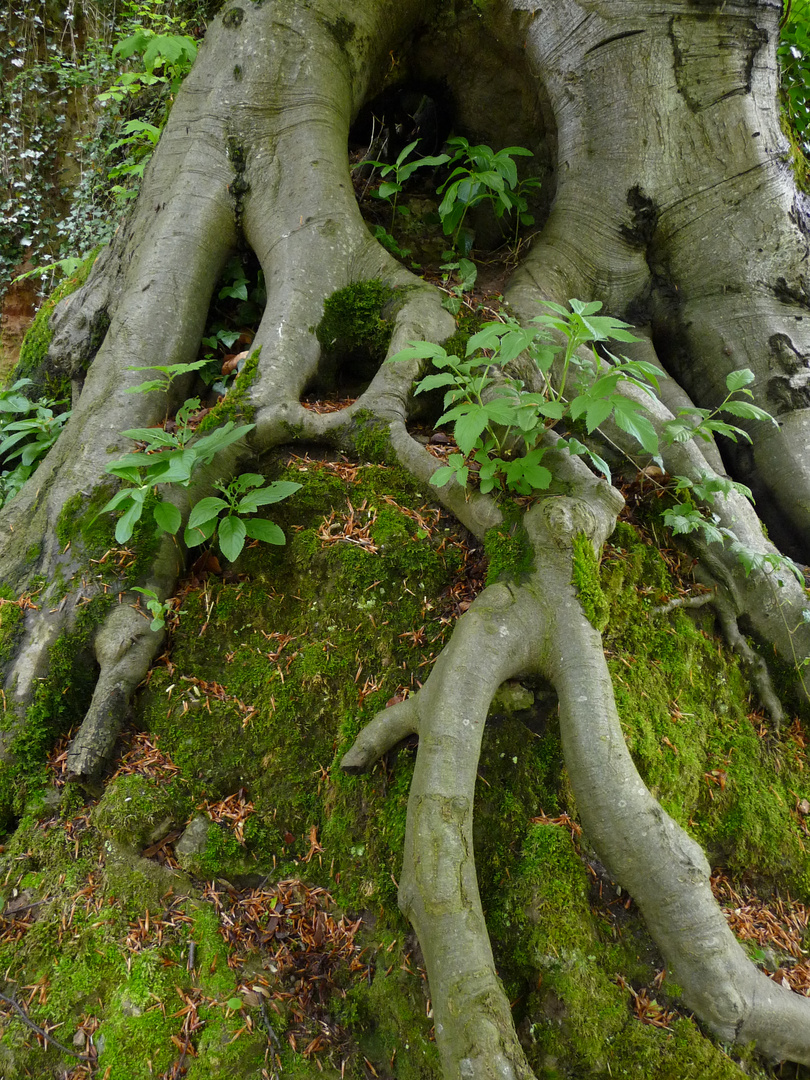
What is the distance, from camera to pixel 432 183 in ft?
15.8

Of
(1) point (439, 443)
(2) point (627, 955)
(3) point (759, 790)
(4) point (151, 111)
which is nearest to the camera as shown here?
(2) point (627, 955)

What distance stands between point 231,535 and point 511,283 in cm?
246

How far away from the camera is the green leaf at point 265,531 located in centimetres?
266

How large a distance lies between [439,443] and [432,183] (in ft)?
9.22

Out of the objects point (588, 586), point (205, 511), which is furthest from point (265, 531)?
point (588, 586)

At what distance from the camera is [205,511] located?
2646 mm

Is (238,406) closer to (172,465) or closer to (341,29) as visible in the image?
(172,465)

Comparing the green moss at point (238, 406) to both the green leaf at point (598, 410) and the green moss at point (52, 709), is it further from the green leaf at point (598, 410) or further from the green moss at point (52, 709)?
the green leaf at point (598, 410)

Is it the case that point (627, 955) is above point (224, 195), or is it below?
below

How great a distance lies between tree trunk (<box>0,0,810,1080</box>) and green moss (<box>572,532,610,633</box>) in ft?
0.11

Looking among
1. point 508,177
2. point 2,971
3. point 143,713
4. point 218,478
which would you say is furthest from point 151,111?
point 2,971

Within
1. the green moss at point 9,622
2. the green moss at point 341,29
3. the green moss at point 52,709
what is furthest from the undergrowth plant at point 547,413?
the green moss at point 341,29

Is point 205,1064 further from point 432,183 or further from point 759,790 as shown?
point 432,183

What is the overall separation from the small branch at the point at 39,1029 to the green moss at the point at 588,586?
7.22ft
